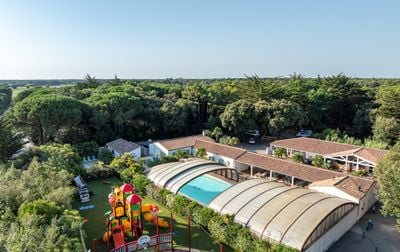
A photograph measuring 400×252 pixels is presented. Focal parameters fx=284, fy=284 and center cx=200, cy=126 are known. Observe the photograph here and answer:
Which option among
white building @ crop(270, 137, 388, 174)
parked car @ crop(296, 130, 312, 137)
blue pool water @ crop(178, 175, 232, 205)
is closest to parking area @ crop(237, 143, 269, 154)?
white building @ crop(270, 137, 388, 174)

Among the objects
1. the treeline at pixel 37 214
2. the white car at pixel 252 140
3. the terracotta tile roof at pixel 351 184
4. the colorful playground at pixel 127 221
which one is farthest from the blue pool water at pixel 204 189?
the white car at pixel 252 140

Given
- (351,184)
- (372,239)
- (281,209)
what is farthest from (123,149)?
(372,239)

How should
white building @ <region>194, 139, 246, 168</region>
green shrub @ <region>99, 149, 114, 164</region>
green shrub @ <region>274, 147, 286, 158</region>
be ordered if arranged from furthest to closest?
1. green shrub @ <region>274, 147, 286, 158</region>
2. green shrub @ <region>99, 149, 114, 164</region>
3. white building @ <region>194, 139, 246, 168</region>

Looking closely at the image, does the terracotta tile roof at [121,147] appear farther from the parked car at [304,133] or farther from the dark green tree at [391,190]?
the parked car at [304,133]

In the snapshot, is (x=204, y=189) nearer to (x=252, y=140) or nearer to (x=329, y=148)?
(x=329, y=148)

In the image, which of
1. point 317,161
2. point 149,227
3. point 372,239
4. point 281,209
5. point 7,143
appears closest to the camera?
point 281,209

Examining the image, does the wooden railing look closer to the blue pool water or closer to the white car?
the blue pool water

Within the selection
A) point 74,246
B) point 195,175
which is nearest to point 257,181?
point 195,175
